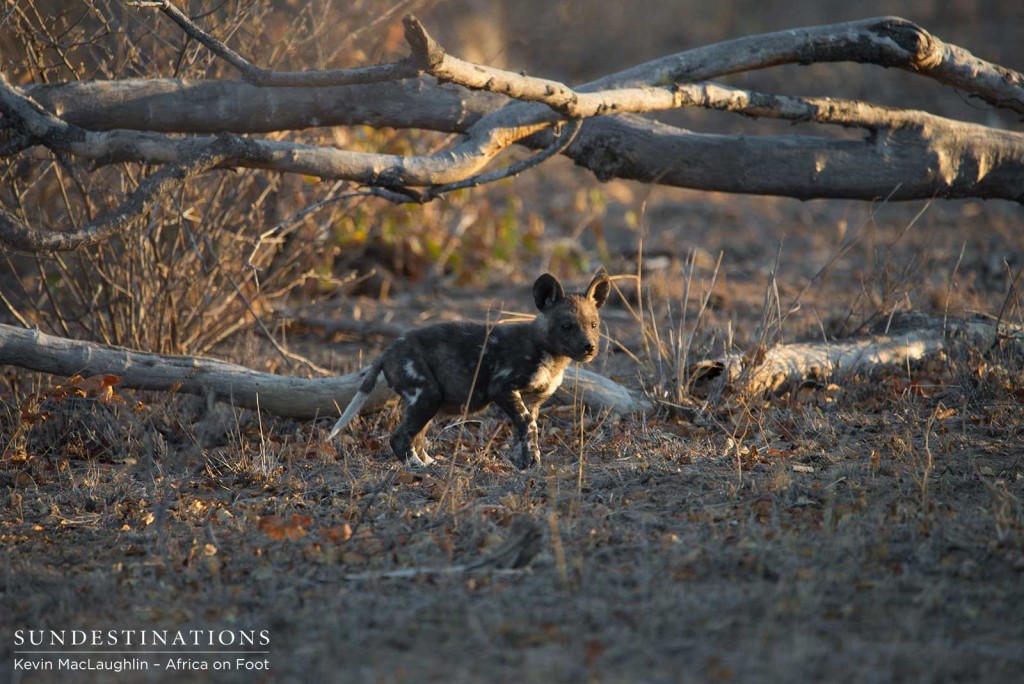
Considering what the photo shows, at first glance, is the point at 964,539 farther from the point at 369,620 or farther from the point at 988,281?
the point at 988,281

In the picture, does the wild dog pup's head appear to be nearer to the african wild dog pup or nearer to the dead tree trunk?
the african wild dog pup

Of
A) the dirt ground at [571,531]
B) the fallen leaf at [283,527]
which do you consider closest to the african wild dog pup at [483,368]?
the dirt ground at [571,531]

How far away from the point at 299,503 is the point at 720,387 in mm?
2929

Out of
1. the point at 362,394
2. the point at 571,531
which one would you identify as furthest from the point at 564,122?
the point at 571,531

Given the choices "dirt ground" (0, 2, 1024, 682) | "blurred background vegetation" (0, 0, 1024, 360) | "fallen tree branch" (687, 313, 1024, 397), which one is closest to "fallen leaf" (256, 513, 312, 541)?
"dirt ground" (0, 2, 1024, 682)

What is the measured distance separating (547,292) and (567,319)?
255 mm

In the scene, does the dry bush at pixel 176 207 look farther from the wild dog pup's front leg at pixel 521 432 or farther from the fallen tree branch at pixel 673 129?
the wild dog pup's front leg at pixel 521 432

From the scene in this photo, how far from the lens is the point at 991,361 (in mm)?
7492

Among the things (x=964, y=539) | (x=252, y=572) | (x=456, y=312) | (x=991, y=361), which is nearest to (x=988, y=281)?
(x=991, y=361)

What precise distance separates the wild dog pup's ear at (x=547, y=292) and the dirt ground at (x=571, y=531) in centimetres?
87

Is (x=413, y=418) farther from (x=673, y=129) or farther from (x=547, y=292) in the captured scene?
(x=673, y=129)

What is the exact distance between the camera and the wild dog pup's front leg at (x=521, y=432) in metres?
6.29

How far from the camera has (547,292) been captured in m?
6.65

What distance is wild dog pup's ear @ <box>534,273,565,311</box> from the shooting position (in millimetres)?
6551
